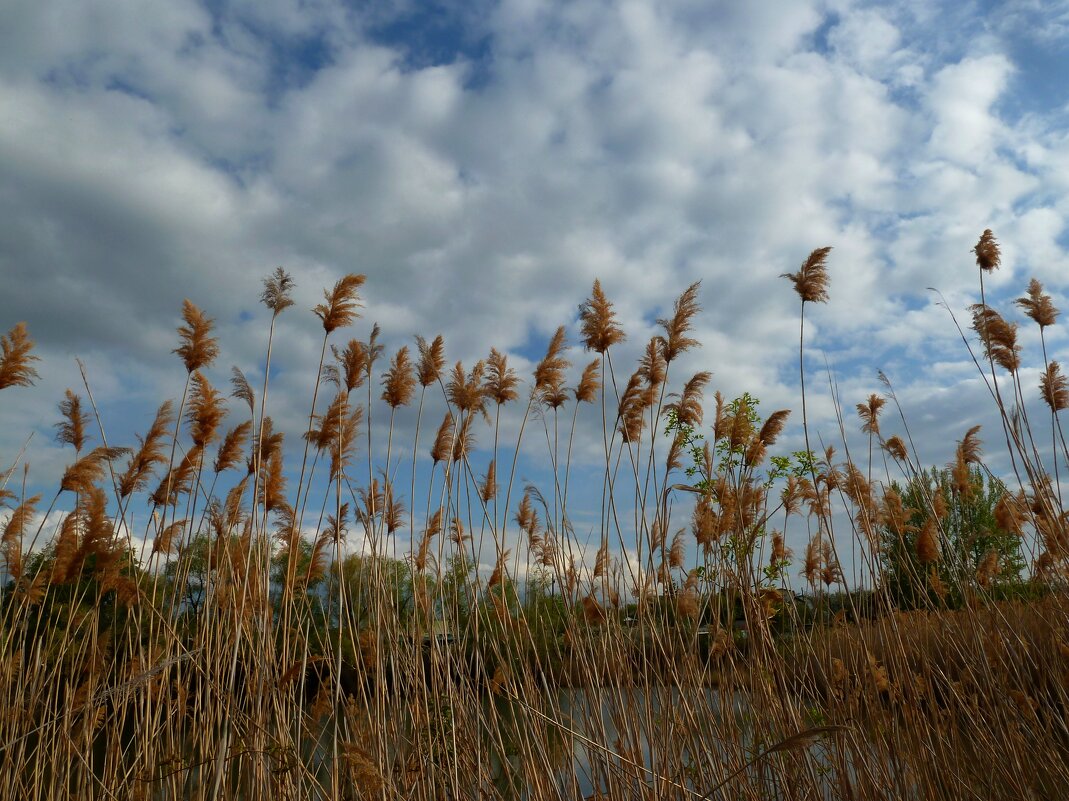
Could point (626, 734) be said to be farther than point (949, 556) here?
No

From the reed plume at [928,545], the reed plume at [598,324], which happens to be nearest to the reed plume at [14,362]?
the reed plume at [598,324]

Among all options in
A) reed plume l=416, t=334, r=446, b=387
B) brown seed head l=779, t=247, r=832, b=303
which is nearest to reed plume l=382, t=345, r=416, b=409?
reed plume l=416, t=334, r=446, b=387

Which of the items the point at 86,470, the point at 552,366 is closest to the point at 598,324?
the point at 552,366

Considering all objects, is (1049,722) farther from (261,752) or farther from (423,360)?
(423,360)

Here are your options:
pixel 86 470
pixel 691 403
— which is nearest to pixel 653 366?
pixel 691 403

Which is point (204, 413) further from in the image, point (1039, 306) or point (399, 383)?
point (1039, 306)

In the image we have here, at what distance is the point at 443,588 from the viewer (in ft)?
13.2

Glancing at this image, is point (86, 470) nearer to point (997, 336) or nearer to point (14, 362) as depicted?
point (14, 362)

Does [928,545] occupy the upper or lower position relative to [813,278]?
lower

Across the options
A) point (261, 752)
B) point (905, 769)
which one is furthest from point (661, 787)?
point (261, 752)

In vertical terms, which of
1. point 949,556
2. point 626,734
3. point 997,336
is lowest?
point 626,734

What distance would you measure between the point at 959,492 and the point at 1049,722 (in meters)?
2.97

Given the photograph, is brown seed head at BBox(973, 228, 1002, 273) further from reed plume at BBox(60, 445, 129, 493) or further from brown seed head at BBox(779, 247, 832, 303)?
reed plume at BBox(60, 445, 129, 493)

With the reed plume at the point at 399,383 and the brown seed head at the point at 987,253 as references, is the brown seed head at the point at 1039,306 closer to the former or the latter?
the brown seed head at the point at 987,253
